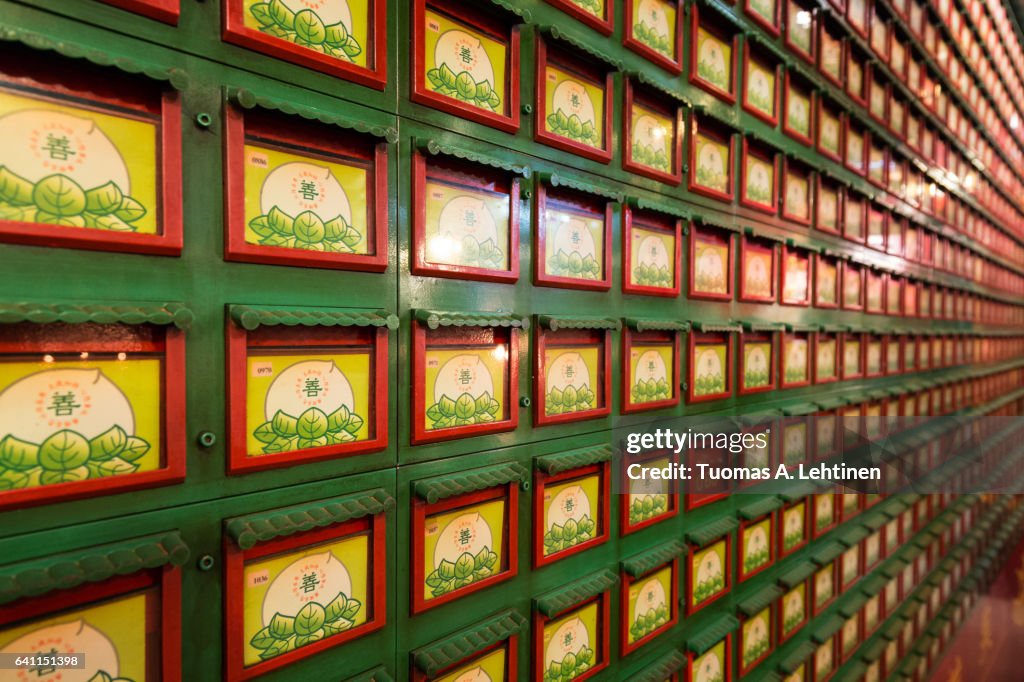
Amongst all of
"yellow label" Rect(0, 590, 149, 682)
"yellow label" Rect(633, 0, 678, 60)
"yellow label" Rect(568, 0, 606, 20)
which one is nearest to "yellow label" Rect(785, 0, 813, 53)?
"yellow label" Rect(633, 0, 678, 60)

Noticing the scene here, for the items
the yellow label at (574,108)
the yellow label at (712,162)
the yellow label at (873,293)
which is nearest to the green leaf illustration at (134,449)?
the yellow label at (574,108)

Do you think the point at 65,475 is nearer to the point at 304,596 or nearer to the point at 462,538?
the point at 304,596

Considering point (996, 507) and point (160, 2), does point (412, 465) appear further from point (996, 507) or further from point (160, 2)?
point (996, 507)

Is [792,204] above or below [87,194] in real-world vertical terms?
above

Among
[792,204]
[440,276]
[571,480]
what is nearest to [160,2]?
[440,276]

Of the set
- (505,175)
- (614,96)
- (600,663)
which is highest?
(614,96)

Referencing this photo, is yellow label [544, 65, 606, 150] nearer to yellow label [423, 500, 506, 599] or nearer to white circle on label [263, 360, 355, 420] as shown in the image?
white circle on label [263, 360, 355, 420]

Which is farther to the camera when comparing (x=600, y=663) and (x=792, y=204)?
(x=792, y=204)

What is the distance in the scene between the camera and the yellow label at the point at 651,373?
1.45m

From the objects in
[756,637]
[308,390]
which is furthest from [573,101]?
[756,637]

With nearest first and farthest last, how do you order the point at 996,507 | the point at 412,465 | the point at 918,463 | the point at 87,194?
1. the point at 87,194
2. the point at 412,465
3. the point at 918,463
4. the point at 996,507

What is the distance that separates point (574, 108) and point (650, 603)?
1.25 metres

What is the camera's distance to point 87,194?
698 millimetres

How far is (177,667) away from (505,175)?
959 millimetres
